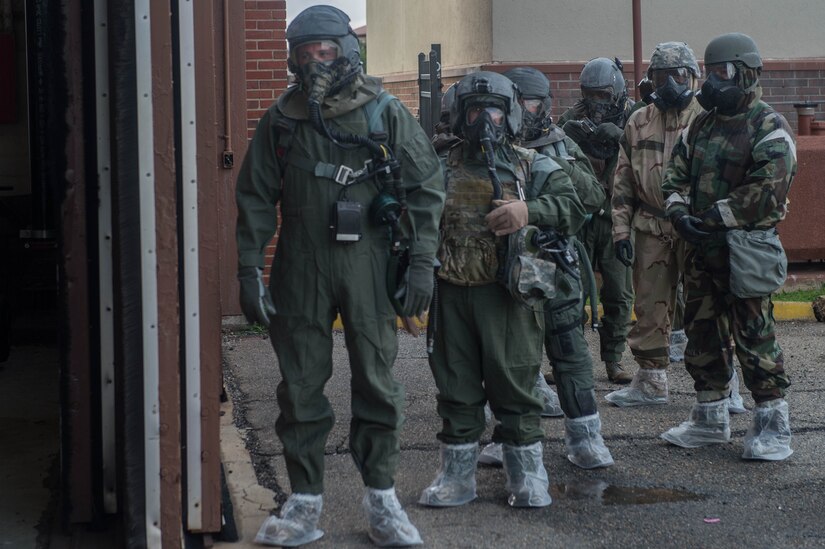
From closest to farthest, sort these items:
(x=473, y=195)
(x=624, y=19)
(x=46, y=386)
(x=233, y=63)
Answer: (x=473, y=195), (x=46, y=386), (x=233, y=63), (x=624, y=19)

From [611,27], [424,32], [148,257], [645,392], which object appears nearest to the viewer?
[148,257]

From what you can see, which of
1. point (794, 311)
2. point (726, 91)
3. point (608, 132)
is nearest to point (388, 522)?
point (726, 91)

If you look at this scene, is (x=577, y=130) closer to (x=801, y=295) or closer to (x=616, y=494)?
(x=616, y=494)

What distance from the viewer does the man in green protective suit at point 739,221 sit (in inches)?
238

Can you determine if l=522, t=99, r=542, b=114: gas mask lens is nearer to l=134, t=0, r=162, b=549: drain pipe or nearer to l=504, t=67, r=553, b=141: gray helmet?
l=504, t=67, r=553, b=141: gray helmet

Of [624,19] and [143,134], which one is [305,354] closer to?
[143,134]

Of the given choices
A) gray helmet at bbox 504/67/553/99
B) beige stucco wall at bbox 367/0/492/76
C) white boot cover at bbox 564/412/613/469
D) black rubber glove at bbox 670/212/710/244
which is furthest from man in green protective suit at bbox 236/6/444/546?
beige stucco wall at bbox 367/0/492/76

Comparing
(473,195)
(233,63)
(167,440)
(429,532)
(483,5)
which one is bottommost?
(429,532)

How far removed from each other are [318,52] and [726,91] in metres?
2.32

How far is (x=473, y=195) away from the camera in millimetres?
5395

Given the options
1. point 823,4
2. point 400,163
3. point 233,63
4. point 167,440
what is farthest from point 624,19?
point 167,440

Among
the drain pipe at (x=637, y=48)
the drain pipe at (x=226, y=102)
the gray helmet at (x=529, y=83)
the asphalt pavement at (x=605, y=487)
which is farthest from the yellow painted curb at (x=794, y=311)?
the gray helmet at (x=529, y=83)

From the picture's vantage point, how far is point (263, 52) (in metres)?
9.97

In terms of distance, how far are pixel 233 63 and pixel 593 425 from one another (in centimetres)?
490
